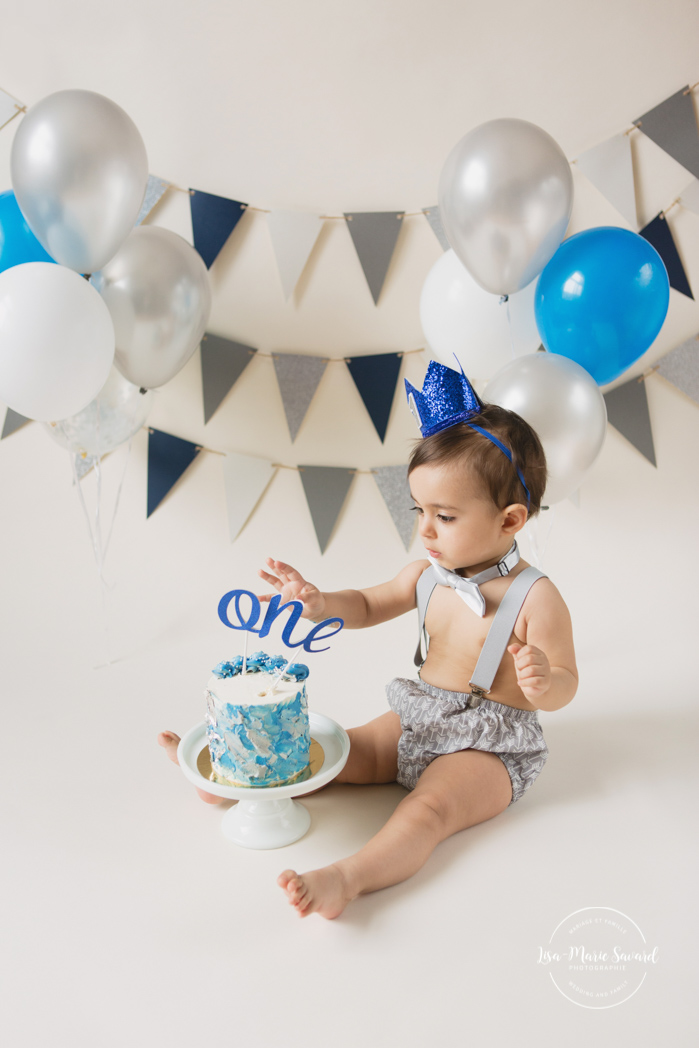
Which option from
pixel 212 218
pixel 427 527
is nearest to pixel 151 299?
pixel 212 218

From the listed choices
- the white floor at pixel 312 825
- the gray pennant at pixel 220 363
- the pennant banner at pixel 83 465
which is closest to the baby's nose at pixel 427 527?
the white floor at pixel 312 825

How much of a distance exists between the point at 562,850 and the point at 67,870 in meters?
0.82

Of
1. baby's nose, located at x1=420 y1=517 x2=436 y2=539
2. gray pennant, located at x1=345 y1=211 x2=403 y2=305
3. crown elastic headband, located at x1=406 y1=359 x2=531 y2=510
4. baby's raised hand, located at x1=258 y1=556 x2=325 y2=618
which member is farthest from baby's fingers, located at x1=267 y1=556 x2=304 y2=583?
gray pennant, located at x1=345 y1=211 x2=403 y2=305

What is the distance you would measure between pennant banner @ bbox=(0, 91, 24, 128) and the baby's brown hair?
1.67 m

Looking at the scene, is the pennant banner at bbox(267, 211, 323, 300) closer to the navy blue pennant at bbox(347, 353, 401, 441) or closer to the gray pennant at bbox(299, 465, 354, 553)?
the navy blue pennant at bbox(347, 353, 401, 441)

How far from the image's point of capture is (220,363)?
8.16ft

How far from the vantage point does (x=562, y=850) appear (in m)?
1.35

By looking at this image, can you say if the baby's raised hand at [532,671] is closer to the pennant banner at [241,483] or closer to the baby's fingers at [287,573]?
the baby's fingers at [287,573]

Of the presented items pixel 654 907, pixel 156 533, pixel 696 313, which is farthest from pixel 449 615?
pixel 696 313

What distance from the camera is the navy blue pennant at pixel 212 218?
2328mm

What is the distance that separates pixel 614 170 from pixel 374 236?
0.72m

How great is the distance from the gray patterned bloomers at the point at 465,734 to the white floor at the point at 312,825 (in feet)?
0.28

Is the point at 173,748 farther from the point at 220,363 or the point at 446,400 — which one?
the point at 220,363

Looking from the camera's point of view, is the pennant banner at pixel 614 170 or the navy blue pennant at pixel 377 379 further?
the navy blue pennant at pixel 377 379
